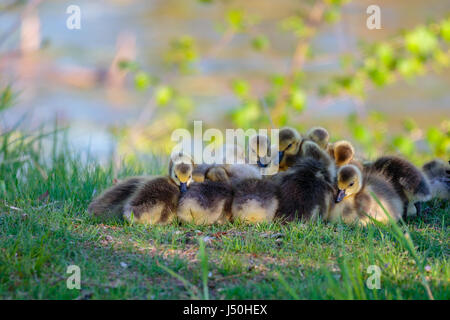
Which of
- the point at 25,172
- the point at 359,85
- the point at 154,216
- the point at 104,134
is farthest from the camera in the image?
the point at 104,134

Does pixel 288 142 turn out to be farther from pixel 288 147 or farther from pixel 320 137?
pixel 320 137

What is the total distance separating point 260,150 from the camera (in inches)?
170

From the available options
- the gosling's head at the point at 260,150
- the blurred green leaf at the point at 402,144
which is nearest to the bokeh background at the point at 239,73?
the blurred green leaf at the point at 402,144

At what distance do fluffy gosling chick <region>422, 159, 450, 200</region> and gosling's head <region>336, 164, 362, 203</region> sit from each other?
98cm

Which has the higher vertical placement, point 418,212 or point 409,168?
point 409,168

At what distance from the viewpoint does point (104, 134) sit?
10.3 m

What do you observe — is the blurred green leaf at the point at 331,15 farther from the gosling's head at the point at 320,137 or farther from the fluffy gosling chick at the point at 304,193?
the fluffy gosling chick at the point at 304,193

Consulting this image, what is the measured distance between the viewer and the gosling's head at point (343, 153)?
4.31m

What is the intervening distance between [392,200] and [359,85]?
512 centimetres

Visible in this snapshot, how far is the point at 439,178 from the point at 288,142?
1.30 meters

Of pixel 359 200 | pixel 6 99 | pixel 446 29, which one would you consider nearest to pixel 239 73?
pixel 446 29

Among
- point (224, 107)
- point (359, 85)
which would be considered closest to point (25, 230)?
point (359, 85)

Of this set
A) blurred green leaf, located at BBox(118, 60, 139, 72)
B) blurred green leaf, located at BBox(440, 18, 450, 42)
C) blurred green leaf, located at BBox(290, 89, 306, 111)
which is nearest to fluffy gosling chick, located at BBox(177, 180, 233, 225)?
blurred green leaf, located at BBox(290, 89, 306, 111)
